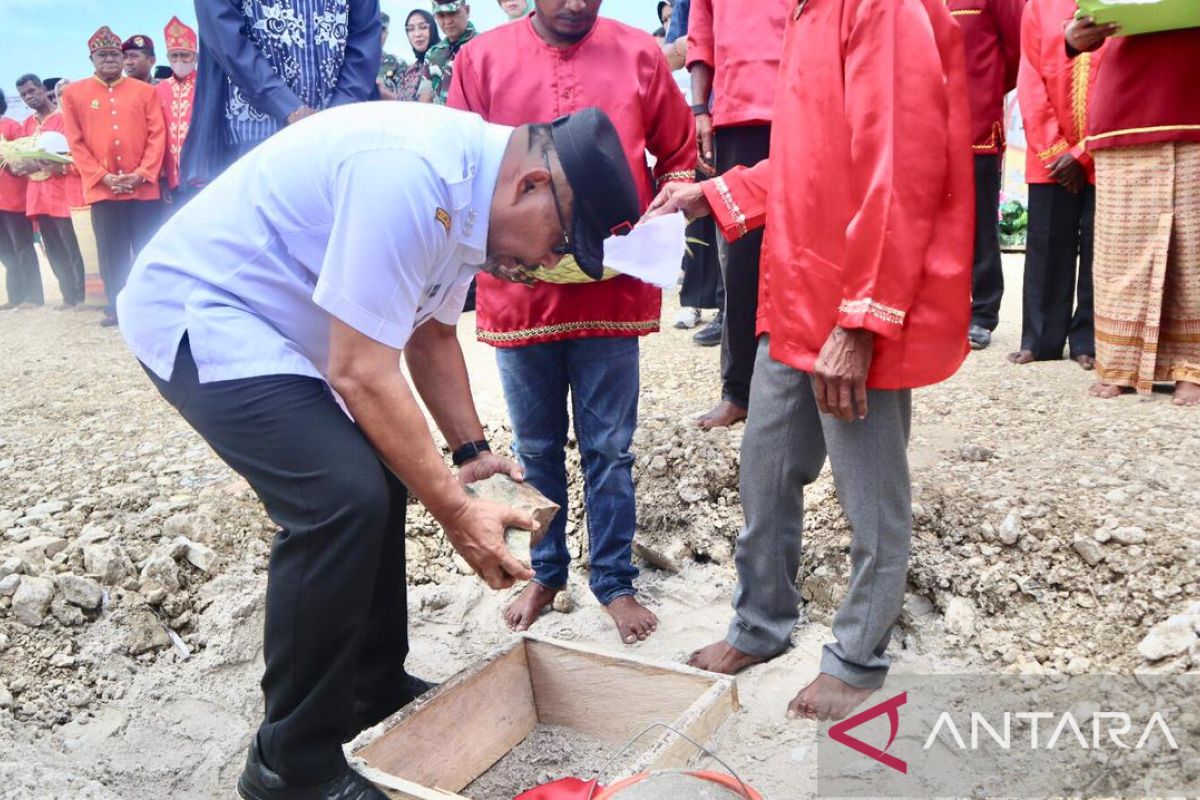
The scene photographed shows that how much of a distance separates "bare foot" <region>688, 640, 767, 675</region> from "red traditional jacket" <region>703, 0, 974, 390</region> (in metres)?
0.93

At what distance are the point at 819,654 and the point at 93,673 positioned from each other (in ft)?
7.22

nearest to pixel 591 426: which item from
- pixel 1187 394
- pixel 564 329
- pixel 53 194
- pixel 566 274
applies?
pixel 564 329

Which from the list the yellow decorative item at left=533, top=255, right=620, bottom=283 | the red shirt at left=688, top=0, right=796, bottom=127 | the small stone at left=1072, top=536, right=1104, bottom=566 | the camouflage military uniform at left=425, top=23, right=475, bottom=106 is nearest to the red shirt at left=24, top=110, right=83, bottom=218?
the camouflage military uniform at left=425, top=23, right=475, bottom=106

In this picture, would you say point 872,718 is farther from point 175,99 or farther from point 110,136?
point 175,99

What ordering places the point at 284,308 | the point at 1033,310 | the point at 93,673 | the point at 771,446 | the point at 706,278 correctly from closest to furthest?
the point at 284,308 < the point at 771,446 < the point at 93,673 < the point at 1033,310 < the point at 706,278

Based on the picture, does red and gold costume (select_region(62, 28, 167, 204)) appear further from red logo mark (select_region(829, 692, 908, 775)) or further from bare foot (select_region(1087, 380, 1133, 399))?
red logo mark (select_region(829, 692, 908, 775))

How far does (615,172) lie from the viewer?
1810 millimetres

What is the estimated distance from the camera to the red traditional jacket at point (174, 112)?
8031 mm

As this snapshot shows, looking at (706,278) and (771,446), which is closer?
(771,446)

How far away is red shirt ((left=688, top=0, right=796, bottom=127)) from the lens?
3564mm

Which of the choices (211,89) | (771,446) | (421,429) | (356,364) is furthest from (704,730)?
(211,89)

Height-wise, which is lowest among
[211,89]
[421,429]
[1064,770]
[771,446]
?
[1064,770]

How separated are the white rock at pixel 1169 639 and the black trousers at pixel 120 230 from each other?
25.3 ft

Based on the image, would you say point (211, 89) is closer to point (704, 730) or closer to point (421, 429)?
point (421, 429)
